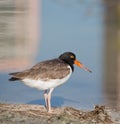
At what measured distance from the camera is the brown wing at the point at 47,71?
27.3 feet

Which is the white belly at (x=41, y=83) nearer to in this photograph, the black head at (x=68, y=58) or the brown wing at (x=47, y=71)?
the brown wing at (x=47, y=71)

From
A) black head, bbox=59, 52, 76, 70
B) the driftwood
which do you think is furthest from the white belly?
black head, bbox=59, 52, 76, 70

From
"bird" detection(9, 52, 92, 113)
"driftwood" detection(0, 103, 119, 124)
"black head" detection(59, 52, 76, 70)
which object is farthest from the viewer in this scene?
"black head" detection(59, 52, 76, 70)

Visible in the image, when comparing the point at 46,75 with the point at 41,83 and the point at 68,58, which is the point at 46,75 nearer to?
the point at 41,83

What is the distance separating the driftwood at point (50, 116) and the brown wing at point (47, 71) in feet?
1.31

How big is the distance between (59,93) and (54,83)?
172 centimetres

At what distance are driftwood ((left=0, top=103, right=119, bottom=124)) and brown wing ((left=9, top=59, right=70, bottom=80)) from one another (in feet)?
1.31

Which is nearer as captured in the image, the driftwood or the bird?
the driftwood

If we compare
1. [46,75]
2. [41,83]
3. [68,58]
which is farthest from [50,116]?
[68,58]

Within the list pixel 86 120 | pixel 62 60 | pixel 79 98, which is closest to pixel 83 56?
pixel 79 98

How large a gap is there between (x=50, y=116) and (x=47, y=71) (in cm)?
92

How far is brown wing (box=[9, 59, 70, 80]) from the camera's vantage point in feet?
27.3

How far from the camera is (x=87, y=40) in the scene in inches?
577

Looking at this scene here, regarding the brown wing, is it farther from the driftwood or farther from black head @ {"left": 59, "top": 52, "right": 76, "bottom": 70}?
the driftwood
